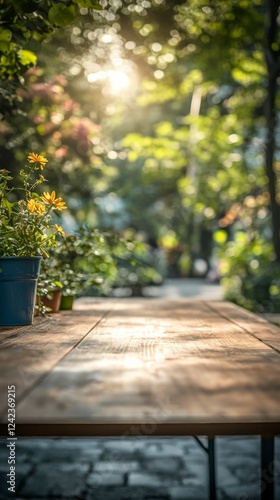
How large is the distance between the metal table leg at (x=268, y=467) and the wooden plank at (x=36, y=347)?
526 millimetres

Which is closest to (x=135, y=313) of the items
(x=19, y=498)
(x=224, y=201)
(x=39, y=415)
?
(x=19, y=498)

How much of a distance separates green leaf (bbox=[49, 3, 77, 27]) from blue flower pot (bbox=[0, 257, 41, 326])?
90 cm

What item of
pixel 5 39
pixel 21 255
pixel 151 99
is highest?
pixel 151 99

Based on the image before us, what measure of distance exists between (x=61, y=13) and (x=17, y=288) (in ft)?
3.36

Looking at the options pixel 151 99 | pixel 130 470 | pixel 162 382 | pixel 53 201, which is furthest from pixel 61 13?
pixel 151 99

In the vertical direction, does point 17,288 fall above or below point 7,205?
below

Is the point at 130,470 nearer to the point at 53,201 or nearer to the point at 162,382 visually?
the point at 53,201

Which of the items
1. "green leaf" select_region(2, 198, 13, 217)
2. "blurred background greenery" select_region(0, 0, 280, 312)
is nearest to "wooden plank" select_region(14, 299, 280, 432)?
"green leaf" select_region(2, 198, 13, 217)

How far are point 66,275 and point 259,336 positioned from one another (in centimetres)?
123

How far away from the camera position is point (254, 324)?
7.26 feet

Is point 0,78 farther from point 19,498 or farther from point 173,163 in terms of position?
point 173,163

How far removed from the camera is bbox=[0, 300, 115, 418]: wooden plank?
1.21 meters

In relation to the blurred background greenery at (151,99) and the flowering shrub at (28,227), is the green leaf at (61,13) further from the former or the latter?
the flowering shrub at (28,227)

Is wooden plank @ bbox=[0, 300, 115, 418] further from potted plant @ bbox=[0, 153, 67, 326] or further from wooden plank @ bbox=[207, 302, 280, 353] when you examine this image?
wooden plank @ bbox=[207, 302, 280, 353]
